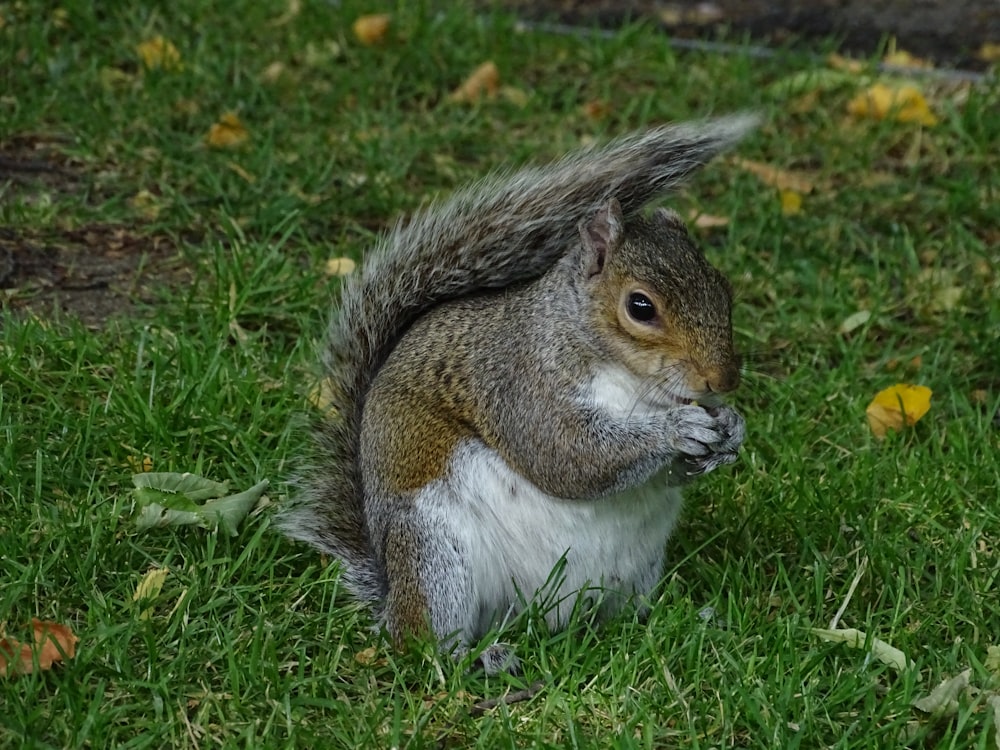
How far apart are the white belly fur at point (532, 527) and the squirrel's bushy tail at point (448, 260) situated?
20 cm

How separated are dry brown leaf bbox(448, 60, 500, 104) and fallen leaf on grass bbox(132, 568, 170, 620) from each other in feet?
7.77

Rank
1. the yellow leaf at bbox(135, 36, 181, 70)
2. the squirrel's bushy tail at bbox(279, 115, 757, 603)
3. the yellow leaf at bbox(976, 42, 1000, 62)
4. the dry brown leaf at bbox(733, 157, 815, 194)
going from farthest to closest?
the yellow leaf at bbox(976, 42, 1000, 62)
the yellow leaf at bbox(135, 36, 181, 70)
the dry brown leaf at bbox(733, 157, 815, 194)
the squirrel's bushy tail at bbox(279, 115, 757, 603)

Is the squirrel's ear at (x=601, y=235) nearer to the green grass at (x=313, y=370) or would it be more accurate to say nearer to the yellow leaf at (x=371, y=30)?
the green grass at (x=313, y=370)

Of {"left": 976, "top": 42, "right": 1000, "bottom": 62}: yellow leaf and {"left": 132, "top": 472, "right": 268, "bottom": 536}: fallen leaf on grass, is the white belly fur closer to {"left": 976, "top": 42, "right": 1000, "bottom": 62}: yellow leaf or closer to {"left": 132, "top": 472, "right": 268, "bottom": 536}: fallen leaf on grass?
{"left": 132, "top": 472, "right": 268, "bottom": 536}: fallen leaf on grass

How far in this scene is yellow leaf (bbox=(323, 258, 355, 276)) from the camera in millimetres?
3303

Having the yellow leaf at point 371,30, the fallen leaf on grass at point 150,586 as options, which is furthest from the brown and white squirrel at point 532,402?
the yellow leaf at point 371,30

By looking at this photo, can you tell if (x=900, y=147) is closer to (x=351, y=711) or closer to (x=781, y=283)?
(x=781, y=283)

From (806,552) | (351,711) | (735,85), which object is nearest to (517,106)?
(735,85)

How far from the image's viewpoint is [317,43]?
4.54 metres

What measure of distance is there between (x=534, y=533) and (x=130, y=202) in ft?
5.62

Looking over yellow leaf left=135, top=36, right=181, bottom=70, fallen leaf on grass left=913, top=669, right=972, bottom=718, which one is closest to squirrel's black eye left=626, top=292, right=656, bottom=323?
fallen leaf on grass left=913, top=669, right=972, bottom=718

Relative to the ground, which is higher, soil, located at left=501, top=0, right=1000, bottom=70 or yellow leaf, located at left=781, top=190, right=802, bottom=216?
soil, located at left=501, top=0, right=1000, bottom=70

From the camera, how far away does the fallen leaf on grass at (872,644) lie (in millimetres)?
2158

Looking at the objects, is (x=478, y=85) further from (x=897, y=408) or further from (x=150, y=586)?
(x=150, y=586)
